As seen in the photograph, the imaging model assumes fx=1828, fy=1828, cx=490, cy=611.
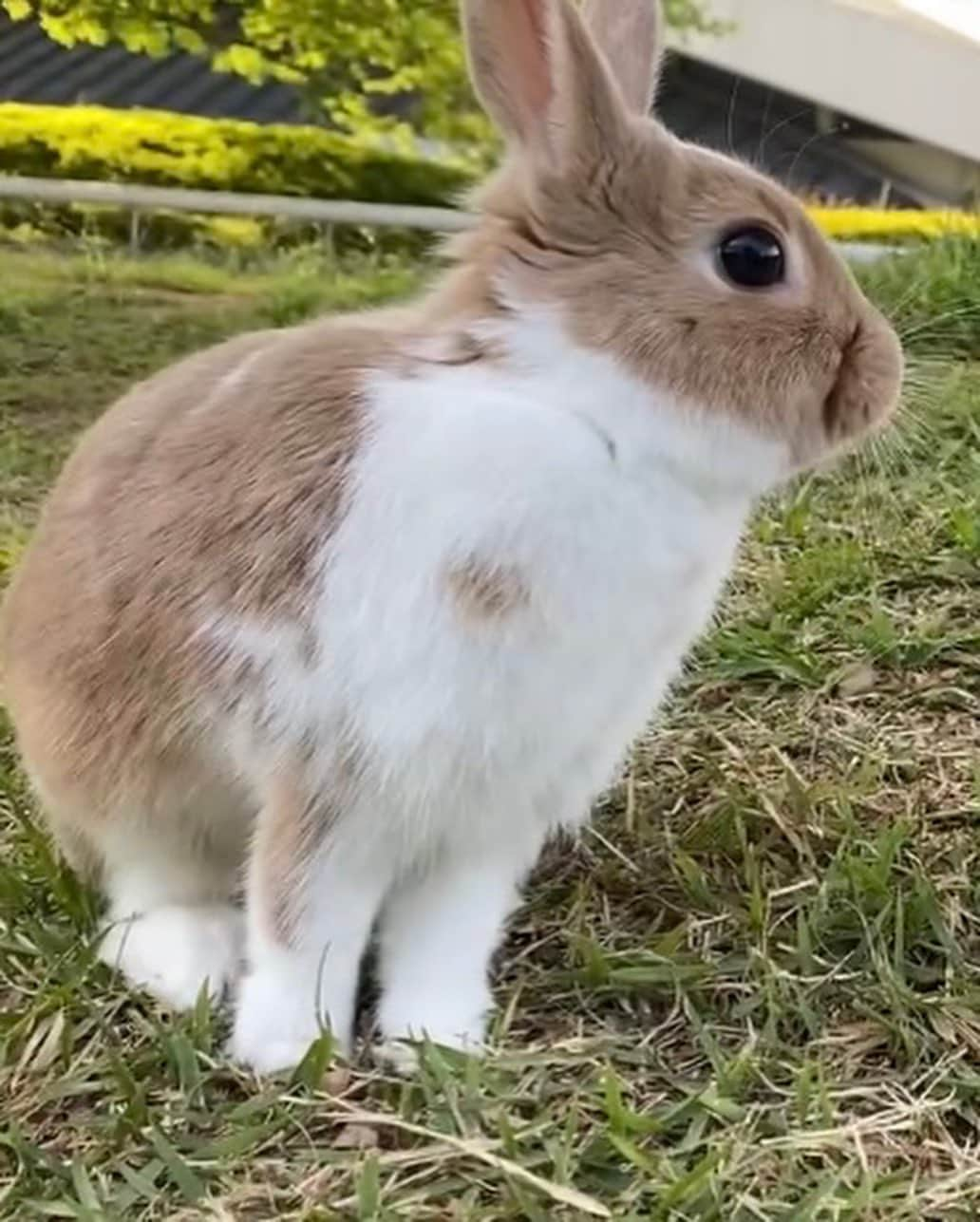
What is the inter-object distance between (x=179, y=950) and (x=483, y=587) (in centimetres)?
45

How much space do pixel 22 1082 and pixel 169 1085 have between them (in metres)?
0.11

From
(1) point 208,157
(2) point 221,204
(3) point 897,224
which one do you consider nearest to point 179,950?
(2) point 221,204

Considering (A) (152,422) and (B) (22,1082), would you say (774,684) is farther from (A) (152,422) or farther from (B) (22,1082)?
(B) (22,1082)

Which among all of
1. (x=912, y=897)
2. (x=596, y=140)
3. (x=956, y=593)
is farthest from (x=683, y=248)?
(x=956, y=593)

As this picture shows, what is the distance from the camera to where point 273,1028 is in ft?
4.55

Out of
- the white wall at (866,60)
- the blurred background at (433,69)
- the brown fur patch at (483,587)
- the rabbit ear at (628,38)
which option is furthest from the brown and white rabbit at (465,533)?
the white wall at (866,60)

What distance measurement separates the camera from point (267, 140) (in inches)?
139

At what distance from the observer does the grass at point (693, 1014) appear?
126 centimetres

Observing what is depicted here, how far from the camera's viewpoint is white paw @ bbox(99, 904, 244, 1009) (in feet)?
4.84

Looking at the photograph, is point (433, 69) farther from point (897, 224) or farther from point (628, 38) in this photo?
point (628, 38)

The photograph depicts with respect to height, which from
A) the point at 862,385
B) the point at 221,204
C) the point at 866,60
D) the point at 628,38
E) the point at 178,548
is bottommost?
the point at 221,204

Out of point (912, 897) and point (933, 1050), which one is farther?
point (912, 897)

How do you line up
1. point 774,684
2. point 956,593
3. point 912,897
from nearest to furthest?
point 912,897 → point 774,684 → point 956,593

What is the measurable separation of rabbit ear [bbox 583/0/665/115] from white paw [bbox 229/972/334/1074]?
784 mm
